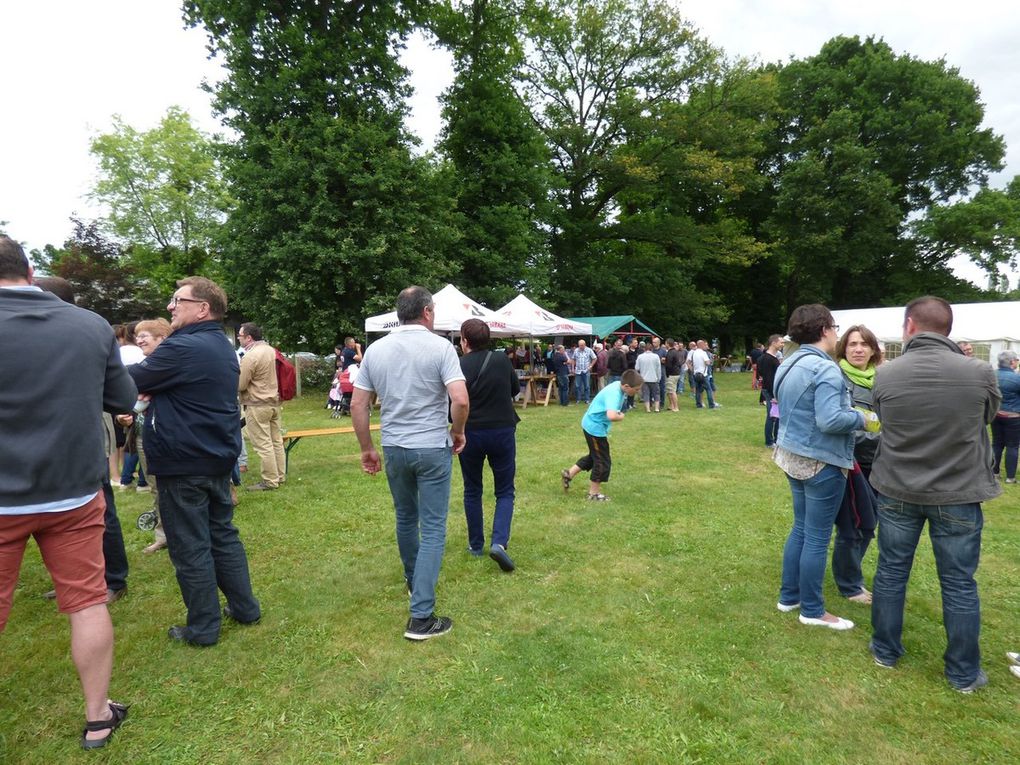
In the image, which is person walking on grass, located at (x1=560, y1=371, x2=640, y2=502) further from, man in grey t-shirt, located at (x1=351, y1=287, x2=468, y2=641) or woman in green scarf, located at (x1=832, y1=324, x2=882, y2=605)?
man in grey t-shirt, located at (x1=351, y1=287, x2=468, y2=641)

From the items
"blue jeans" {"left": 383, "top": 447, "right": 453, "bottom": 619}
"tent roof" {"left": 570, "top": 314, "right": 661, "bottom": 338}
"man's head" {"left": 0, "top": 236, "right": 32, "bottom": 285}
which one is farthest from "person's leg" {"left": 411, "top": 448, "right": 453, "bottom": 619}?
"tent roof" {"left": 570, "top": 314, "right": 661, "bottom": 338}

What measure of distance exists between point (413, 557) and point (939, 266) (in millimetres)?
36592

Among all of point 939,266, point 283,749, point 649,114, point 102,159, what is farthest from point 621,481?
point 102,159

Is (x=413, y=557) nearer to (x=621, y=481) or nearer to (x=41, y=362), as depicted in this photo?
(x=41, y=362)

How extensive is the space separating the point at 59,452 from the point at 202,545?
3.57 feet

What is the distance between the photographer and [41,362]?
2.23 metres

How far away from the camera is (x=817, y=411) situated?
3162 mm

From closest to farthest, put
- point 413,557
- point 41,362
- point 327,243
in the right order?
point 41,362, point 413,557, point 327,243

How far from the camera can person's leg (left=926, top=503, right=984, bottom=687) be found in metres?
2.71

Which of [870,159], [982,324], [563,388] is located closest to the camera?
[563,388]

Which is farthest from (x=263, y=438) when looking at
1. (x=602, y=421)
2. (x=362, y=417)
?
(x=362, y=417)

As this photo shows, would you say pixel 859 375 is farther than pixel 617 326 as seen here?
No

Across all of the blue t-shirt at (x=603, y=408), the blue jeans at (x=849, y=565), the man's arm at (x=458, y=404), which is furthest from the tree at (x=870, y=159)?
the man's arm at (x=458, y=404)

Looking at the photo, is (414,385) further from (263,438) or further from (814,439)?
(263,438)
